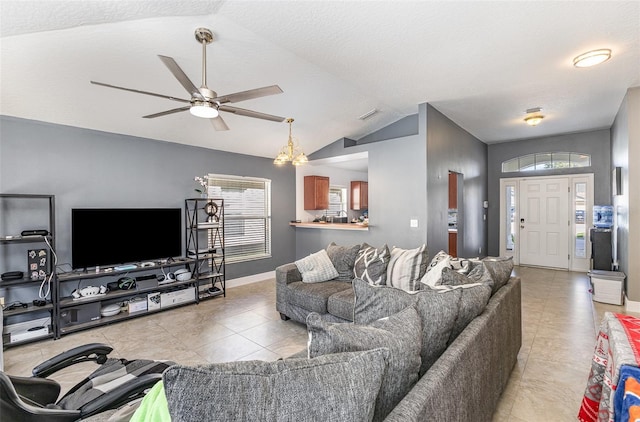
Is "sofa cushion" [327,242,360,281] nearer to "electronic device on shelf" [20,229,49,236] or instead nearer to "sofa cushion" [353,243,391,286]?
"sofa cushion" [353,243,391,286]

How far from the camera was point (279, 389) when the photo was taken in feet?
2.58

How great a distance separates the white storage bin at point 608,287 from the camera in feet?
13.3

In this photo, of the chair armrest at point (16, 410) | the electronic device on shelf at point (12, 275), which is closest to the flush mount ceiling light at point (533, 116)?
the chair armrest at point (16, 410)

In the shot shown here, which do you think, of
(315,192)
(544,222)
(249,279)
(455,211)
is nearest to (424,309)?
(249,279)

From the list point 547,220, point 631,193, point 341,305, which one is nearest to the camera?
point 341,305

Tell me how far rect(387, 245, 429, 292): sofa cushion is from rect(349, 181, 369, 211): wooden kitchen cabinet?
4.74 meters

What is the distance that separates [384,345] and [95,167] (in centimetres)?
435

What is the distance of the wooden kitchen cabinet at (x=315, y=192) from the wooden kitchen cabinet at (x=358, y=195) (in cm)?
154

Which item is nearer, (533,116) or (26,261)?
(26,261)

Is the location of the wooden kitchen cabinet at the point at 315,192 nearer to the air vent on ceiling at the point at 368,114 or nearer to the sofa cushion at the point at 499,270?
the air vent on ceiling at the point at 368,114

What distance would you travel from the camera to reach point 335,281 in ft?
11.9

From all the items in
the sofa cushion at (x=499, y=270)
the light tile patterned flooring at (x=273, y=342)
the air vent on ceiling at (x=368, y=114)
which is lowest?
the light tile patterned flooring at (x=273, y=342)

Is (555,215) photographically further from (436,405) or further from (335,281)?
(436,405)

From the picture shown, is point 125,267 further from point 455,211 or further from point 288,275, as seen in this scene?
point 455,211
